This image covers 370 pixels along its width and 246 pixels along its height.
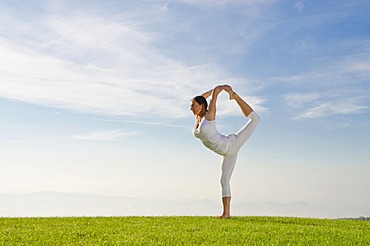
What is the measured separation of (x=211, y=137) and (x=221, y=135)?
0.34 metres

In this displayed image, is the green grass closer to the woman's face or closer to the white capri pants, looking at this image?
the white capri pants

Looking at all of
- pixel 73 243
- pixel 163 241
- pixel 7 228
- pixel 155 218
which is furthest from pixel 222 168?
pixel 7 228

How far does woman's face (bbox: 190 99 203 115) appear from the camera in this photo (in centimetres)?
1177

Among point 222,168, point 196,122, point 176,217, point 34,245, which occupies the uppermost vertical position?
point 196,122

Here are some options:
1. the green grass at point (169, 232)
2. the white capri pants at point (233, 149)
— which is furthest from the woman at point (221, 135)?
the green grass at point (169, 232)

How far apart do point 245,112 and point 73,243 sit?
5.43m

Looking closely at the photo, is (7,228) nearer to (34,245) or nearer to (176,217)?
(34,245)

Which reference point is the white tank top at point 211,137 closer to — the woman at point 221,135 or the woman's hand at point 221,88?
the woman at point 221,135

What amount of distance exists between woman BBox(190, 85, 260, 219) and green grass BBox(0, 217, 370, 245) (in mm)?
1220

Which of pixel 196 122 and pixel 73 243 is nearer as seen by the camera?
pixel 73 243

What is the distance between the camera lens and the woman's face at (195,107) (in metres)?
11.8

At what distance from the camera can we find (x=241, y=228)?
10.6 metres

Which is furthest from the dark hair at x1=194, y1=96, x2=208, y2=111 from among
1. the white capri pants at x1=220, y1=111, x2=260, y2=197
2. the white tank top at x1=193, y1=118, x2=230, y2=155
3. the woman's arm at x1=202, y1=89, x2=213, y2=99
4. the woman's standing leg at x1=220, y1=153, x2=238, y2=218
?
the woman's standing leg at x1=220, y1=153, x2=238, y2=218

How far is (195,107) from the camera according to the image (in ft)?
38.7
